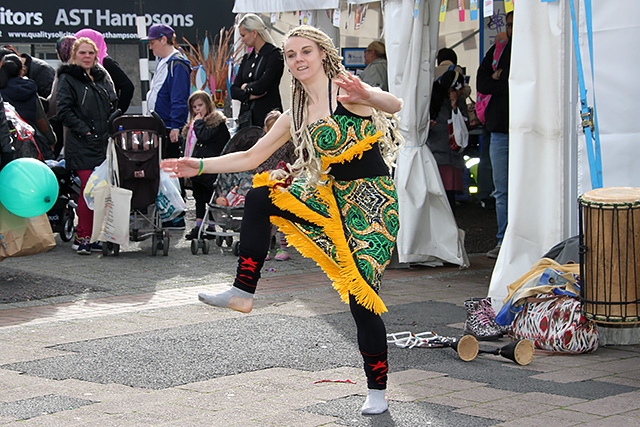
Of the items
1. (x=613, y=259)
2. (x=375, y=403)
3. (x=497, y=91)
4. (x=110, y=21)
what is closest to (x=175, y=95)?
(x=497, y=91)

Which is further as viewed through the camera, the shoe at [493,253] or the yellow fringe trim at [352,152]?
the shoe at [493,253]

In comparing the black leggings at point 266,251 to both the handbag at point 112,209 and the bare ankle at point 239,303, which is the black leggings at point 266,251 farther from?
the handbag at point 112,209

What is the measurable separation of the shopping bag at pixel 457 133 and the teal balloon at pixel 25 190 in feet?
16.3

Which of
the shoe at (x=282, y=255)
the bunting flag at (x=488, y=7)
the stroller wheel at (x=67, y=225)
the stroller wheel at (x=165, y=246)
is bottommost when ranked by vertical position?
the shoe at (x=282, y=255)

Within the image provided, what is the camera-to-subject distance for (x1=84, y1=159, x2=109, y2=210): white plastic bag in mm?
11078

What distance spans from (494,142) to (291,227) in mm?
5909

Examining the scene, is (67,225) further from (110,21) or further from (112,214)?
(110,21)

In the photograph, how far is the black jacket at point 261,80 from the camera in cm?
1230

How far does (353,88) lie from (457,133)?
24.7 feet

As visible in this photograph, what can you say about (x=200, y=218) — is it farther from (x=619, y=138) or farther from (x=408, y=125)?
(x=619, y=138)

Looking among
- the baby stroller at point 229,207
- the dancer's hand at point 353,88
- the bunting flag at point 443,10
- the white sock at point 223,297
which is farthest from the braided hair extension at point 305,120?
the baby stroller at point 229,207

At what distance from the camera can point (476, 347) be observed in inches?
254

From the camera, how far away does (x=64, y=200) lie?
1220cm

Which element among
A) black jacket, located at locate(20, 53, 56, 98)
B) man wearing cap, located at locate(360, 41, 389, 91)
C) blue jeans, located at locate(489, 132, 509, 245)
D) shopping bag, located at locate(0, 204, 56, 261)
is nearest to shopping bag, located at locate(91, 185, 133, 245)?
shopping bag, located at locate(0, 204, 56, 261)
